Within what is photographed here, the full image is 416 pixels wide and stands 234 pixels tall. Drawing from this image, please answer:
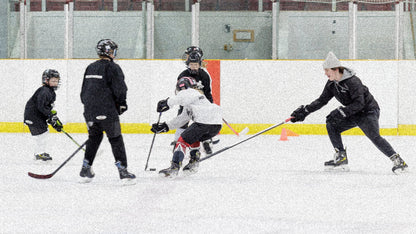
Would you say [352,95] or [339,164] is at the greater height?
[352,95]

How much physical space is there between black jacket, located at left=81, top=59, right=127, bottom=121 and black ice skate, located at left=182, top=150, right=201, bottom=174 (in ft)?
2.11

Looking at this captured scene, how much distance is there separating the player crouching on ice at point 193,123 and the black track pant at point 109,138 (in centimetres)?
30

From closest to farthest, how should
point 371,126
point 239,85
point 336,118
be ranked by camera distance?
point 371,126 → point 336,118 → point 239,85

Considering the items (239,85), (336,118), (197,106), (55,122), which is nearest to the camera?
(197,106)

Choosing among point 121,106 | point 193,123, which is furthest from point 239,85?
point 121,106

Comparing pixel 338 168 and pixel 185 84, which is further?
pixel 338 168

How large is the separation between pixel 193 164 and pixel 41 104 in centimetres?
146

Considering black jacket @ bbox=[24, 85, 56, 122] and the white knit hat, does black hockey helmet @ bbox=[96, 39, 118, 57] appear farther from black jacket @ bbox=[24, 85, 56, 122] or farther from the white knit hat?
the white knit hat

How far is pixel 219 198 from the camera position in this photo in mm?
2662

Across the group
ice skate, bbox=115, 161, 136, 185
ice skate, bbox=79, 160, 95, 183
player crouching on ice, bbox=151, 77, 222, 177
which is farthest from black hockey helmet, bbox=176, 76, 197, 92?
ice skate, bbox=79, 160, 95, 183

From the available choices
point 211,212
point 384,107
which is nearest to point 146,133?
point 384,107

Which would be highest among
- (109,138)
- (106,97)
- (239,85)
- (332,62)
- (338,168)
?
(332,62)

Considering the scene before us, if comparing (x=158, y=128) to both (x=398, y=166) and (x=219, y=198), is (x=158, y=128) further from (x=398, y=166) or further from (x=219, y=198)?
(x=398, y=166)

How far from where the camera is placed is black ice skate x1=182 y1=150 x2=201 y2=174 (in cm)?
343
